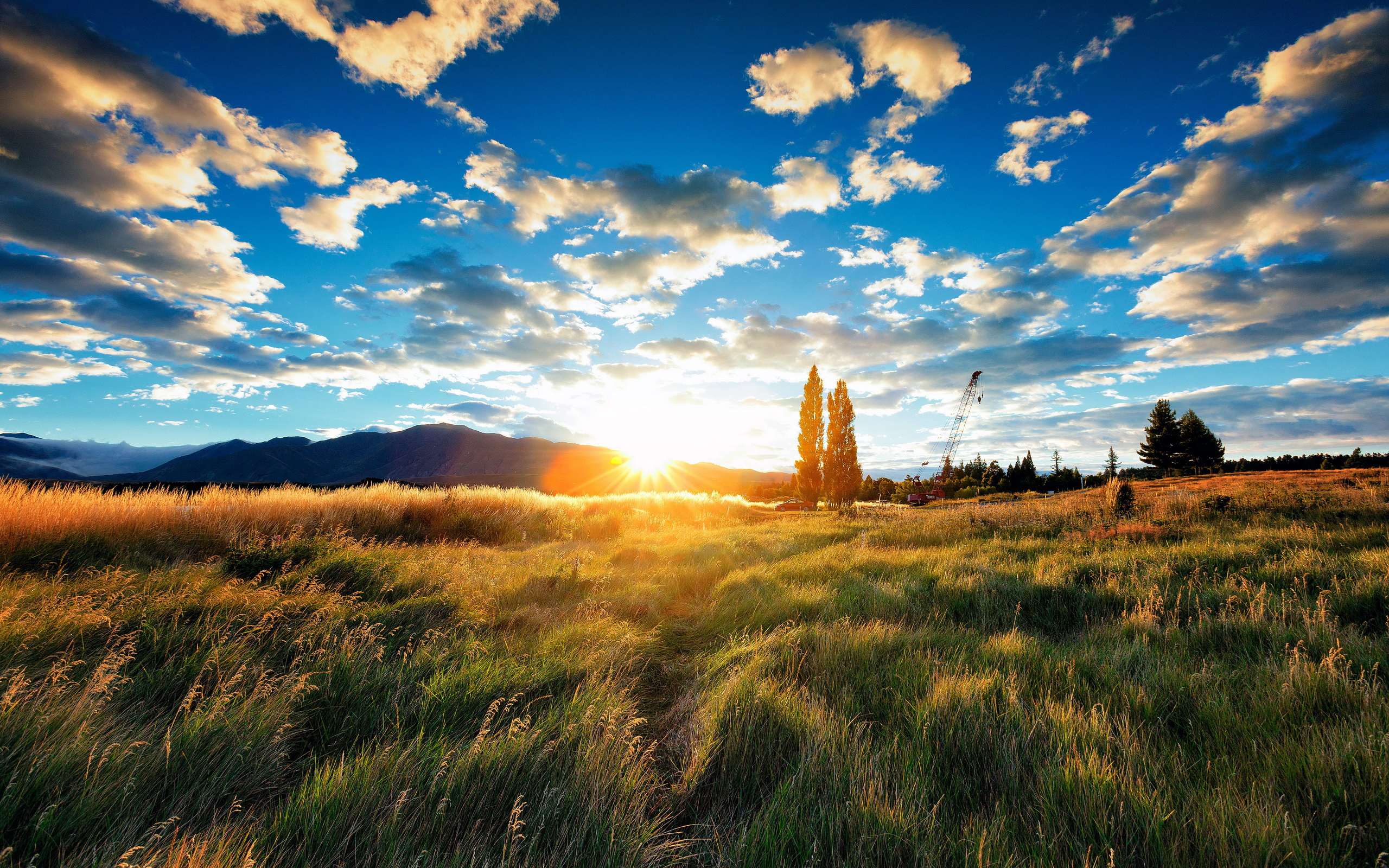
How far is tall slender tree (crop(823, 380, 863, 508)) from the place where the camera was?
1559 inches

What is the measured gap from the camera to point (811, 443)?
39844 mm

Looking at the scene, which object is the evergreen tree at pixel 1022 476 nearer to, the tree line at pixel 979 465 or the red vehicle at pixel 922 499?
the tree line at pixel 979 465

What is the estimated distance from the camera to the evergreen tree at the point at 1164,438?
69.3 meters

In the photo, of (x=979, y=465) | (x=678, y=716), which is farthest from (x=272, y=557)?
(x=979, y=465)

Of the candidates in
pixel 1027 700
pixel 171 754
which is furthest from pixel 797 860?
pixel 171 754

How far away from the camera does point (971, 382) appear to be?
81.0m

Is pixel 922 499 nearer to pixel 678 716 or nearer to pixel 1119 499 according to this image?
pixel 1119 499

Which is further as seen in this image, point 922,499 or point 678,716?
point 922,499

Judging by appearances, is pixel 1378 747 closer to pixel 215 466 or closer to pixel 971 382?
pixel 971 382

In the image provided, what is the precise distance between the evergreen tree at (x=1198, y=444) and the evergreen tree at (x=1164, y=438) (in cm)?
69

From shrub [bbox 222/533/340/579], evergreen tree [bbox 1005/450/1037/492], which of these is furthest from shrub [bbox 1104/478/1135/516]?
Result: evergreen tree [bbox 1005/450/1037/492]

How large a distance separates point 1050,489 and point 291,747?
96.2m

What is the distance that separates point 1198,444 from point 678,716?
9530 centimetres

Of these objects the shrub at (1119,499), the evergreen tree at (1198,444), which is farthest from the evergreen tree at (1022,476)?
the shrub at (1119,499)
